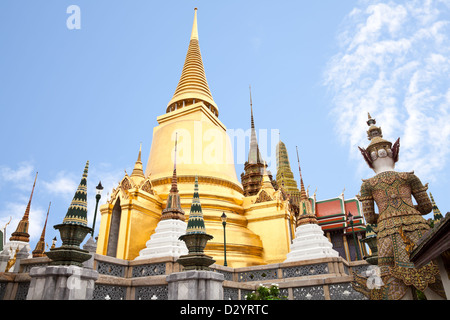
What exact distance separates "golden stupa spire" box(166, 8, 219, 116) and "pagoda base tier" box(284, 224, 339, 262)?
1277 centimetres

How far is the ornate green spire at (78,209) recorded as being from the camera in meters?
5.89

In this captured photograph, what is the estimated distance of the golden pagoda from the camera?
1461 centimetres

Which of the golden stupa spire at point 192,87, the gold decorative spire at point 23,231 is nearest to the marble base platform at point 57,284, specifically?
the gold decorative spire at point 23,231

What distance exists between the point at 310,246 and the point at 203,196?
6.72m

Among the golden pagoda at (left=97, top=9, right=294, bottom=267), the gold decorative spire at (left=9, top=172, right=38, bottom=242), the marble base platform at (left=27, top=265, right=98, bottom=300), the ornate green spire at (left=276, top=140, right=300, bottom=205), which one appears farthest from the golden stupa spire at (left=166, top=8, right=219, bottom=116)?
the marble base platform at (left=27, top=265, right=98, bottom=300)

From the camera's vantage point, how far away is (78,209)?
6016 mm

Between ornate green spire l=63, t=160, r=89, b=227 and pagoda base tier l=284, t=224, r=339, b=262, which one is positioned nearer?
ornate green spire l=63, t=160, r=89, b=227

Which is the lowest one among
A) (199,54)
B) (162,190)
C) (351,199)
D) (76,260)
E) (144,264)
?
(76,260)

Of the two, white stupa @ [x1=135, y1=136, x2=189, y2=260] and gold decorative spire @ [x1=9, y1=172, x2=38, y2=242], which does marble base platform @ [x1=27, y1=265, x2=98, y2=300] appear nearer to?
white stupa @ [x1=135, y1=136, x2=189, y2=260]

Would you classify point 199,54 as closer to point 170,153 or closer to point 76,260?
point 170,153

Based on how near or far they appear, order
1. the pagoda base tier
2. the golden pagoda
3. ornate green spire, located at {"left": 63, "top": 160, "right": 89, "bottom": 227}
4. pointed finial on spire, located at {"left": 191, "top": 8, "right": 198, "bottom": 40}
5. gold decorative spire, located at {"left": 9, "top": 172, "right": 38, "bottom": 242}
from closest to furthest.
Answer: ornate green spire, located at {"left": 63, "top": 160, "right": 89, "bottom": 227}
the pagoda base tier
the golden pagoda
gold decorative spire, located at {"left": 9, "top": 172, "right": 38, "bottom": 242}
pointed finial on spire, located at {"left": 191, "top": 8, "right": 198, "bottom": 40}
